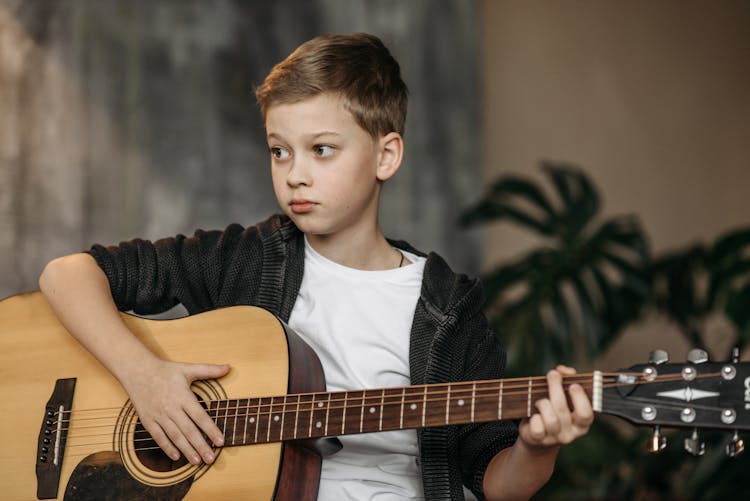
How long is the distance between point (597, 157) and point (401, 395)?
2942mm

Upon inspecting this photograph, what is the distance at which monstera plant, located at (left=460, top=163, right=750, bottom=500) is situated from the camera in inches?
112

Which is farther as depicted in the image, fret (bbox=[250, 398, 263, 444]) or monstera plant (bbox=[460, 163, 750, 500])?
monstera plant (bbox=[460, 163, 750, 500])

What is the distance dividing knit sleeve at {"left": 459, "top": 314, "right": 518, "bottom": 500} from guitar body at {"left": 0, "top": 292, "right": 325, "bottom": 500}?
0.94 ft

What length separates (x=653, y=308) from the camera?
10.2 feet

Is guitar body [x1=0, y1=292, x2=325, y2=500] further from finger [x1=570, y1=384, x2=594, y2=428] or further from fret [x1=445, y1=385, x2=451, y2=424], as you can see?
finger [x1=570, y1=384, x2=594, y2=428]

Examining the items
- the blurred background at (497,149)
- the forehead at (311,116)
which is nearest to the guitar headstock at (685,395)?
→ the forehead at (311,116)

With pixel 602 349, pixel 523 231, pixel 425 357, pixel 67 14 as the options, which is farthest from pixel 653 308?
pixel 67 14

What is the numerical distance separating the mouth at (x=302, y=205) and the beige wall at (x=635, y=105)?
2.44 m

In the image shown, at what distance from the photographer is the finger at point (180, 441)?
135 centimetres

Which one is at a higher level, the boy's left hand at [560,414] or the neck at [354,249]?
the neck at [354,249]

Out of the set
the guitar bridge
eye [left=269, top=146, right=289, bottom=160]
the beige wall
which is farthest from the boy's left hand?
the beige wall

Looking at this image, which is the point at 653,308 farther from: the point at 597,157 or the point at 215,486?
the point at 215,486

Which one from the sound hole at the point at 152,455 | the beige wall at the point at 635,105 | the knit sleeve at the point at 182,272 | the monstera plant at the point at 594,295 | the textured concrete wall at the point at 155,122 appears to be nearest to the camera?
the sound hole at the point at 152,455

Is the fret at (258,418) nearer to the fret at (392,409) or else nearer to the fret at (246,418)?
the fret at (246,418)
